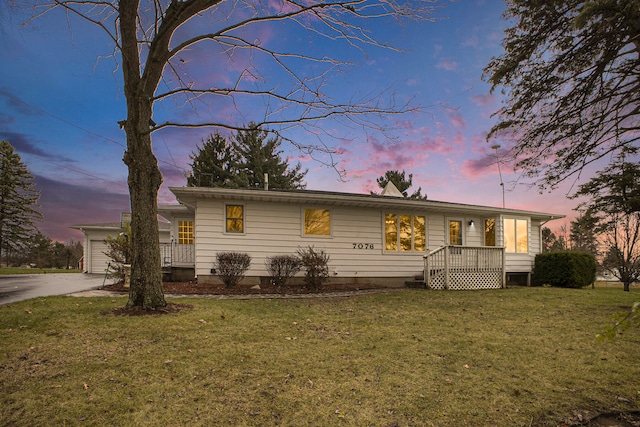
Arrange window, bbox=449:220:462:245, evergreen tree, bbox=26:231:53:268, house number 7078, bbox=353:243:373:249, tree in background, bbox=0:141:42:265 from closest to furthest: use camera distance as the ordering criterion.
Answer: house number 7078, bbox=353:243:373:249 < window, bbox=449:220:462:245 < tree in background, bbox=0:141:42:265 < evergreen tree, bbox=26:231:53:268

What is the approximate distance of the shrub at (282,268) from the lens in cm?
1023

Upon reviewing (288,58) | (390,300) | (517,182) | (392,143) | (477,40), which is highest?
(477,40)

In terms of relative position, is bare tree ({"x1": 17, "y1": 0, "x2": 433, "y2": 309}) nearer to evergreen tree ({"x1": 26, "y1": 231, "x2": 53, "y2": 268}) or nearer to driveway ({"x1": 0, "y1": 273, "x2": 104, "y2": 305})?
driveway ({"x1": 0, "y1": 273, "x2": 104, "y2": 305})

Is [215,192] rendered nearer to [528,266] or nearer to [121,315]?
[121,315]

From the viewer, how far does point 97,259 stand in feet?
62.9

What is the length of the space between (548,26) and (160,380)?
9.10 m

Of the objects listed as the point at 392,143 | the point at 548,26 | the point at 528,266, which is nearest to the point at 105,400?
the point at 392,143

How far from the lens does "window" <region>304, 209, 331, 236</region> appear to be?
11.7m

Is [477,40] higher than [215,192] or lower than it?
higher

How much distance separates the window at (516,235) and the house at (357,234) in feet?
0.24

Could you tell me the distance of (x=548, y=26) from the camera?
20.9 ft

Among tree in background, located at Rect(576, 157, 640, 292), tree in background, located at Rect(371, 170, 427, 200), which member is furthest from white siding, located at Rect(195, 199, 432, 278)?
tree in background, located at Rect(371, 170, 427, 200)

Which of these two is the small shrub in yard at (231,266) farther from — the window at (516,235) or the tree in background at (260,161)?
the tree in background at (260,161)

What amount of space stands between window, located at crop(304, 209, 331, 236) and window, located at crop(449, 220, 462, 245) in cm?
580
